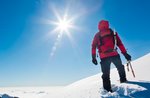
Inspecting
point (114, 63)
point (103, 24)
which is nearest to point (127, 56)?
point (114, 63)

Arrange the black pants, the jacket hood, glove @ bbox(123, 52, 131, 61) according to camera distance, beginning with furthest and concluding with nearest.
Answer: glove @ bbox(123, 52, 131, 61) → the jacket hood → the black pants

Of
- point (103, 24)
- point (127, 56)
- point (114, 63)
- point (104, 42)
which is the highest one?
point (103, 24)

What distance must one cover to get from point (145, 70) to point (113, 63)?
2.65 metres

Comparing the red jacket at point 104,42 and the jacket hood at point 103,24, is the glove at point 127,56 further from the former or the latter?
A: the jacket hood at point 103,24

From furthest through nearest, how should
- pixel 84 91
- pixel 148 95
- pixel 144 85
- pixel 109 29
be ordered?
pixel 109 29 → pixel 84 91 → pixel 144 85 → pixel 148 95

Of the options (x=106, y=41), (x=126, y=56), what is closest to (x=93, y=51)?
(x=106, y=41)

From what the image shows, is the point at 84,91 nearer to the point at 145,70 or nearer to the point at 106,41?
the point at 106,41

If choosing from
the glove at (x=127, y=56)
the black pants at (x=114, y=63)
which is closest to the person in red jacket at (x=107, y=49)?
the black pants at (x=114, y=63)

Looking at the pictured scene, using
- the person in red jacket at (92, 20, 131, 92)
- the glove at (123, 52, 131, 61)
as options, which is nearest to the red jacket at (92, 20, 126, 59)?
the person in red jacket at (92, 20, 131, 92)

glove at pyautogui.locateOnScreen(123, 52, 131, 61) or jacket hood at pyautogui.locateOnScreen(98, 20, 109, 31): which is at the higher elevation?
jacket hood at pyautogui.locateOnScreen(98, 20, 109, 31)

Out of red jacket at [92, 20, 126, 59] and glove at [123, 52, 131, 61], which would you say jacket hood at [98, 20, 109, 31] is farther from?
glove at [123, 52, 131, 61]

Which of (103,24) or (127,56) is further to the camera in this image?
(127,56)

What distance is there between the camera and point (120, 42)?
32.6 feet

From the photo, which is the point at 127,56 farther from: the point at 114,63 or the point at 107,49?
the point at 107,49
